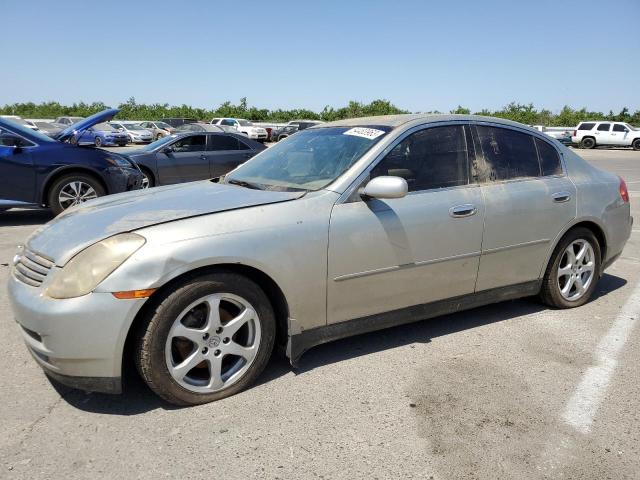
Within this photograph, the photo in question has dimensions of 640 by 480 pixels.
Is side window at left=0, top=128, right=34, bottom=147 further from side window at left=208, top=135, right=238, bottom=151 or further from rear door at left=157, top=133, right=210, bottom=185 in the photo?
side window at left=208, top=135, right=238, bottom=151

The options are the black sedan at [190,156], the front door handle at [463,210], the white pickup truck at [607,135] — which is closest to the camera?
the front door handle at [463,210]

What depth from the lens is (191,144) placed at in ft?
38.0

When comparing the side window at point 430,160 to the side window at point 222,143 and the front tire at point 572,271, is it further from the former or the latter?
the side window at point 222,143

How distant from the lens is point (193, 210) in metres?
2.95

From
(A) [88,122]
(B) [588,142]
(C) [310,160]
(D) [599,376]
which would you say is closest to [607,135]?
(B) [588,142]

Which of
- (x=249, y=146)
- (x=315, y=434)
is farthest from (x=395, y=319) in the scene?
(x=249, y=146)

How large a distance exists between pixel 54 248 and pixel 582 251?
392 cm

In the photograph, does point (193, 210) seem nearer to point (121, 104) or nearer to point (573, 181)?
point (573, 181)

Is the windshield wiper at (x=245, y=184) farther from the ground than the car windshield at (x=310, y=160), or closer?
closer

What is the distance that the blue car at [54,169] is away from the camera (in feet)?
24.3

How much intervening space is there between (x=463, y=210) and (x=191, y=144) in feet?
29.7

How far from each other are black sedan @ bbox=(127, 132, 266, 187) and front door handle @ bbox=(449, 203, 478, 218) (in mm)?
8418

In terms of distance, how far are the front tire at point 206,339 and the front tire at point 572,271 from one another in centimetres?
247

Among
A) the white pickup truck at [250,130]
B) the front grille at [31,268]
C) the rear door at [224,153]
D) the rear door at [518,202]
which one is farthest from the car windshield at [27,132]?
the white pickup truck at [250,130]
